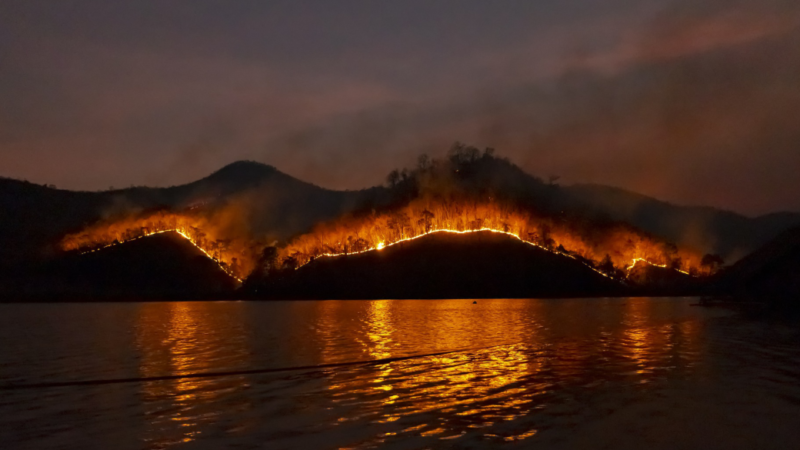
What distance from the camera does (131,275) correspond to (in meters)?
114

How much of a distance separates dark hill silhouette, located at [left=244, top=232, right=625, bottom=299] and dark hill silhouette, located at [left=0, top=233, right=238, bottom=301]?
383 inches

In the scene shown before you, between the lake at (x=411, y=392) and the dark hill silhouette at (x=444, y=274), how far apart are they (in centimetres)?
7254

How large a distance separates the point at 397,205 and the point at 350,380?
4347 inches

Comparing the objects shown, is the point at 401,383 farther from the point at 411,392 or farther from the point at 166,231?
the point at 166,231

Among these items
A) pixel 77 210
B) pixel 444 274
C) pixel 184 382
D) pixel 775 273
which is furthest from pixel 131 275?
pixel 184 382

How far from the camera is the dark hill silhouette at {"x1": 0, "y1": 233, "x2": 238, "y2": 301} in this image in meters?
105

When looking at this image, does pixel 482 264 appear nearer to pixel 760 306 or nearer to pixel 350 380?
pixel 760 306

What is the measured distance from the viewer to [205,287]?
113 meters

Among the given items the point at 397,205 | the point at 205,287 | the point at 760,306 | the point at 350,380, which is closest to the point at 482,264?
the point at 397,205

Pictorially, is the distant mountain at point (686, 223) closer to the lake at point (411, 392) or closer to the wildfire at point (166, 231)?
the wildfire at point (166, 231)

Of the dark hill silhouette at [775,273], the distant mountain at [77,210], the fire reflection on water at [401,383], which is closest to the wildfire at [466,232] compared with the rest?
the distant mountain at [77,210]

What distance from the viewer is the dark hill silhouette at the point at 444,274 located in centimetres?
9981

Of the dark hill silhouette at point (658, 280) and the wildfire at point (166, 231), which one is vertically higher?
the wildfire at point (166, 231)

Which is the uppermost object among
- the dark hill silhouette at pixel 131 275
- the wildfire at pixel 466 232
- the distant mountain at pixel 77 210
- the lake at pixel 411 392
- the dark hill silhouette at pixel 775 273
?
the distant mountain at pixel 77 210
